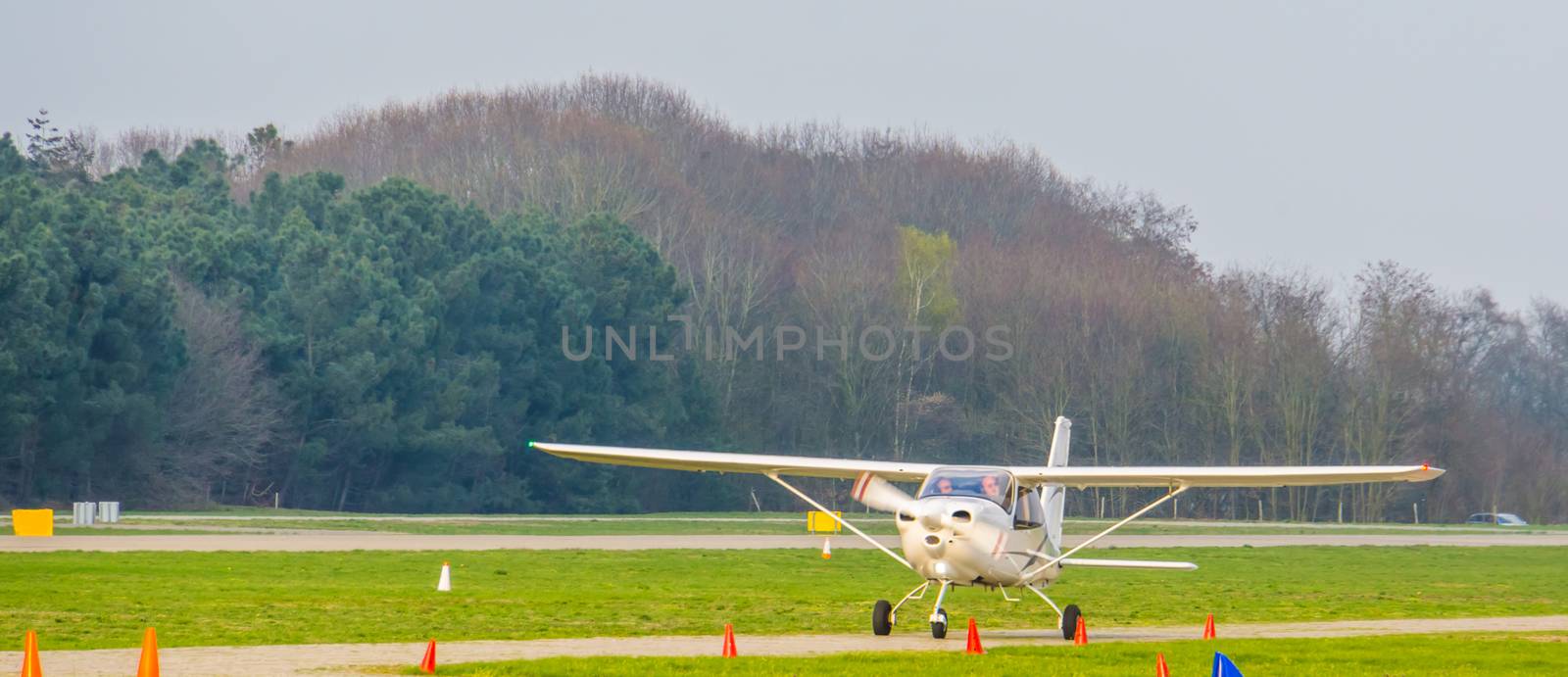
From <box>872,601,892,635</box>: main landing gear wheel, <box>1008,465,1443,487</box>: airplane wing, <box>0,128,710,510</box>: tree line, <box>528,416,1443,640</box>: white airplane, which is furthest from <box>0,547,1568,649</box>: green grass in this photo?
<box>0,128,710,510</box>: tree line

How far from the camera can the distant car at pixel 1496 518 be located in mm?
86625

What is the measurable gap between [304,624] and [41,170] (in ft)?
244

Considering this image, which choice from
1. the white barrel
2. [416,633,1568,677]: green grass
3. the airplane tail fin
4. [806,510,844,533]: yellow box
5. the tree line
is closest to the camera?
[416,633,1568,677]: green grass

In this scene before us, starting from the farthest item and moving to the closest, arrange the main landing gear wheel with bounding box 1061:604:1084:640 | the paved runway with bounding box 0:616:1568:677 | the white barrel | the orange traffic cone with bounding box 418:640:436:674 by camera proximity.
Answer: the white barrel < the main landing gear wheel with bounding box 1061:604:1084:640 < the paved runway with bounding box 0:616:1568:677 < the orange traffic cone with bounding box 418:640:436:674

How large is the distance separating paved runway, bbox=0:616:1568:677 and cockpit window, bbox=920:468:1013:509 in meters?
1.72

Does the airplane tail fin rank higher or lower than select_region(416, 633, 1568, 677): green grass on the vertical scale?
higher

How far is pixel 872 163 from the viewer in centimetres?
11706

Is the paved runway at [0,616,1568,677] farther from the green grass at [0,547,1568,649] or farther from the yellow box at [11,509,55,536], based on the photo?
the yellow box at [11,509,55,536]

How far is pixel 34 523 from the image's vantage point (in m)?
45.4

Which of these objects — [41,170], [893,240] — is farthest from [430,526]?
[893,240]

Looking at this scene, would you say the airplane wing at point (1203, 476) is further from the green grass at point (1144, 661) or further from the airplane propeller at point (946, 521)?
the green grass at point (1144, 661)

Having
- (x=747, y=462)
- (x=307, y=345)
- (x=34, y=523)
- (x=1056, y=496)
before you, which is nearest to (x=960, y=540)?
(x=1056, y=496)

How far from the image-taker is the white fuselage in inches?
856

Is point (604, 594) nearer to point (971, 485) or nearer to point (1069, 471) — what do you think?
point (1069, 471)
